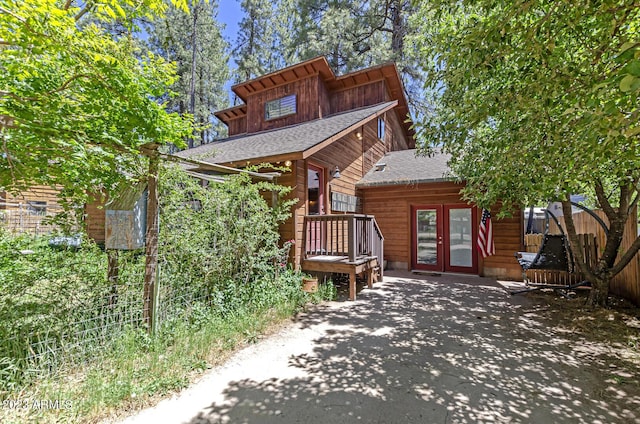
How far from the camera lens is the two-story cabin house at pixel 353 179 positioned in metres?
6.08

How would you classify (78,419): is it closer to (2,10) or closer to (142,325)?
(142,325)

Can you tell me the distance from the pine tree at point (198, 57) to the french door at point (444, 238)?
1428cm

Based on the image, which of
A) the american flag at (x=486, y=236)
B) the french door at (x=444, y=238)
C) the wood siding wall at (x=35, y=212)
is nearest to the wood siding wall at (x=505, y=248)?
the american flag at (x=486, y=236)

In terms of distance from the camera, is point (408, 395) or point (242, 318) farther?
point (242, 318)

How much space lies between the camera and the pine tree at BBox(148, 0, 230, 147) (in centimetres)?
1777

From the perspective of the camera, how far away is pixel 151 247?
329cm

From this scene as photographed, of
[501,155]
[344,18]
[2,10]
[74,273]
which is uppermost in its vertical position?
[344,18]

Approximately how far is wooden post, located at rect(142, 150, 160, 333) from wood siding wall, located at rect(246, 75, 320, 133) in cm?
743

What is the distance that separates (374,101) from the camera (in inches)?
411

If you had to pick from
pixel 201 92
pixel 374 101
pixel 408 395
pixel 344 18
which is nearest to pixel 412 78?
pixel 344 18

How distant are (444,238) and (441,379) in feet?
20.5

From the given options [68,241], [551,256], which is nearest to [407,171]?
[551,256]

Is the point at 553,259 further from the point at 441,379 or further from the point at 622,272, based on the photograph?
the point at 441,379

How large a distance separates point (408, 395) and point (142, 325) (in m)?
2.89
